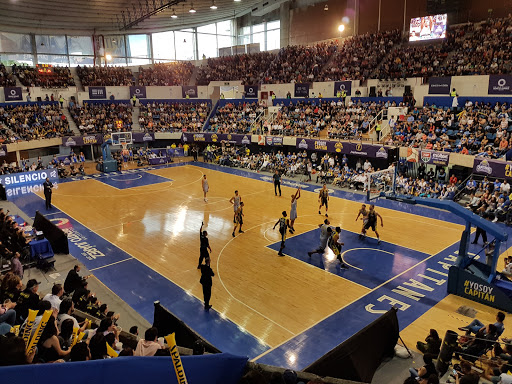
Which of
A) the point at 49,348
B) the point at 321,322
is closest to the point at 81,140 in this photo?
the point at 321,322

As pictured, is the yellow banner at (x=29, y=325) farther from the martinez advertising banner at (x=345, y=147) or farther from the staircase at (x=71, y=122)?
the staircase at (x=71, y=122)

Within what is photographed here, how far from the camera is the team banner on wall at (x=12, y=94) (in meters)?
38.1

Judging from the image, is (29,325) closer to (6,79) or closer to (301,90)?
(301,90)

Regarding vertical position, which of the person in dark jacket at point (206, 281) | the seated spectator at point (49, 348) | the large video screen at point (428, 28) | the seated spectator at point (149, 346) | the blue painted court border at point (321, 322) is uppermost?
the large video screen at point (428, 28)

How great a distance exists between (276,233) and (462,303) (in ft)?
26.0

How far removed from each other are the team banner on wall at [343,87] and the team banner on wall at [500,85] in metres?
11.5

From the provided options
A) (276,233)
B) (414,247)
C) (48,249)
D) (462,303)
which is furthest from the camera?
(276,233)

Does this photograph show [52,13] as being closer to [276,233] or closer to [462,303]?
[276,233]

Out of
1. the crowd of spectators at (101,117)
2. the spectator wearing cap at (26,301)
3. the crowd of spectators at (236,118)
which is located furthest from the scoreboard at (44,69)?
the spectator wearing cap at (26,301)

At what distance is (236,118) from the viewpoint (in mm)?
40906

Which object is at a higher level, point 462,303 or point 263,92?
point 263,92

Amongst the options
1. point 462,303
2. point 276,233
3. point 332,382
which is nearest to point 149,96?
point 276,233

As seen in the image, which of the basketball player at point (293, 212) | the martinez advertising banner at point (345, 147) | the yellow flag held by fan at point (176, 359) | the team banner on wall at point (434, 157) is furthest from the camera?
the martinez advertising banner at point (345, 147)

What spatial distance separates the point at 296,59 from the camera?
144 ft
